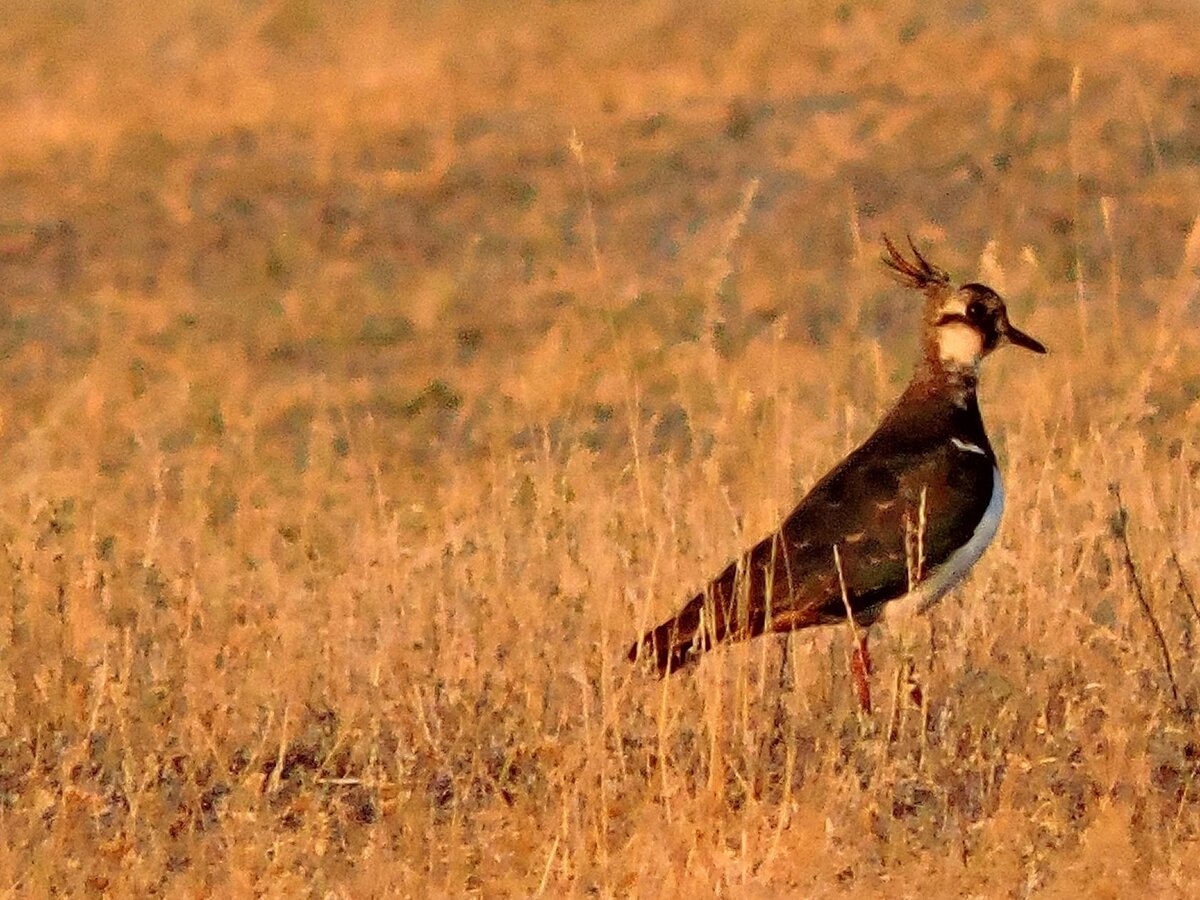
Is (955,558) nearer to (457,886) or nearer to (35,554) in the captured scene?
(457,886)

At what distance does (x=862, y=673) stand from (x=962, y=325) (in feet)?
4.55

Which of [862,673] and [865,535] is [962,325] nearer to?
[865,535]

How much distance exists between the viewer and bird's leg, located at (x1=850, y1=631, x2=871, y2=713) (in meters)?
6.83

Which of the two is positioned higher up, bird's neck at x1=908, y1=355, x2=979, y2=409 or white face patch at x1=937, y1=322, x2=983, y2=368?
white face patch at x1=937, y1=322, x2=983, y2=368

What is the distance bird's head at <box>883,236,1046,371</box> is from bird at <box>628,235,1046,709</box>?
0.33ft

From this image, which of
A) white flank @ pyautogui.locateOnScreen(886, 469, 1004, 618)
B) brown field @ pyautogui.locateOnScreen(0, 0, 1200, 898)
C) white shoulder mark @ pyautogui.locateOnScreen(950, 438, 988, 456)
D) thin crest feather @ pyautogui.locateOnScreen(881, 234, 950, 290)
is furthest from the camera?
thin crest feather @ pyautogui.locateOnScreen(881, 234, 950, 290)

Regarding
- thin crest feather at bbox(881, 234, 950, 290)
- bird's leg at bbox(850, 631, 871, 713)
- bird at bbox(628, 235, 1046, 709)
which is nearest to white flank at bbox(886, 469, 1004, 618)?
bird at bbox(628, 235, 1046, 709)

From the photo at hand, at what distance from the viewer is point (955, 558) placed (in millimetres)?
7129

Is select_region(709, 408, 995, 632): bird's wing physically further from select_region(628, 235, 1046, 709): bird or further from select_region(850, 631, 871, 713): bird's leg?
select_region(850, 631, 871, 713): bird's leg

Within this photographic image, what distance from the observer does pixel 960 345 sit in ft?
25.7

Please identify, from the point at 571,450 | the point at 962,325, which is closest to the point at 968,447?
the point at 962,325

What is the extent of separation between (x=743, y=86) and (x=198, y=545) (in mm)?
11713

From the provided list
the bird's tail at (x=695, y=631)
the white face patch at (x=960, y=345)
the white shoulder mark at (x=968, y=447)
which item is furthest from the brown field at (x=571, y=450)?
the white face patch at (x=960, y=345)

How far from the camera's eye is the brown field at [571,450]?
5.98 meters
